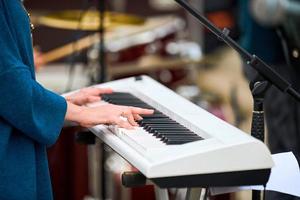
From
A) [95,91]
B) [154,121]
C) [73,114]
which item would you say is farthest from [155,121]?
[95,91]

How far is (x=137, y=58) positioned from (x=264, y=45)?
0.87 metres

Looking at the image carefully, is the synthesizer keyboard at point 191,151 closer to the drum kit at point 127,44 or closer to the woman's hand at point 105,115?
the woman's hand at point 105,115

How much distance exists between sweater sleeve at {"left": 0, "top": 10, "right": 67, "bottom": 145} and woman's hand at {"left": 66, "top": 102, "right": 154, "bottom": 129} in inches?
3.9

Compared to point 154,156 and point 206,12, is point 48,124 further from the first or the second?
point 206,12

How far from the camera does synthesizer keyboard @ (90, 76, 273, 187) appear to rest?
171cm

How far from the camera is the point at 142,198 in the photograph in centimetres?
358

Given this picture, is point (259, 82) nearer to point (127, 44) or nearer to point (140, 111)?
point (140, 111)

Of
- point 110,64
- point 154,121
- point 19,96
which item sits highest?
point 19,96

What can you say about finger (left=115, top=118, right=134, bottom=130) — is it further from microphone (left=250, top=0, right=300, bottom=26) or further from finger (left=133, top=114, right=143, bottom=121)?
microphone (left=250, top=0, right=300, bottom=26)

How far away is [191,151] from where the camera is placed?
1745 mm

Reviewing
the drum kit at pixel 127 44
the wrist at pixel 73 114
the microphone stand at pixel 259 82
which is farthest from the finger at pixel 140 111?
the drum kit at pixel 127 44

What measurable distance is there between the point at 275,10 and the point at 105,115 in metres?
1.38

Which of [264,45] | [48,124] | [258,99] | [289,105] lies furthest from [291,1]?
[48,124]

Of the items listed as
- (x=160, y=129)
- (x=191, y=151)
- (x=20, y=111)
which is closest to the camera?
(x=191, y=151)
